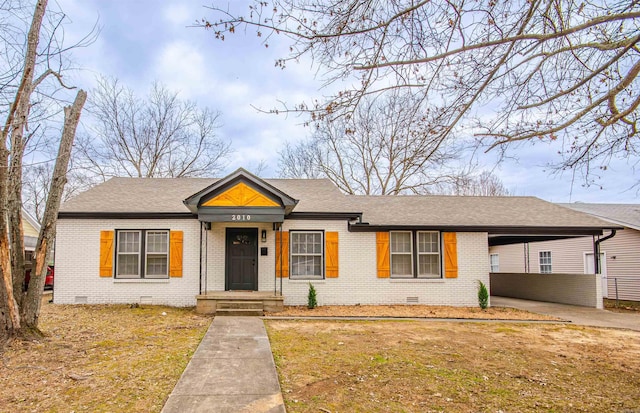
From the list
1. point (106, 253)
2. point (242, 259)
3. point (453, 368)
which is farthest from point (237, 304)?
point (453, 368)

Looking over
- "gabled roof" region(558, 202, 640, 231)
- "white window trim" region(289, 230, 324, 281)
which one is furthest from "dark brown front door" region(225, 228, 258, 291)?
"gabled roof" region(558, 202, 640, 231)

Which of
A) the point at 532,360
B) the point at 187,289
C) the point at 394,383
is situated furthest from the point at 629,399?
the point at 187,289

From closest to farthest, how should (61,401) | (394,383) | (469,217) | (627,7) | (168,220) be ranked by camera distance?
(61,401), (627,7), (394,383), (168,220), (469,217)

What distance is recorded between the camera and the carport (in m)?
13.5

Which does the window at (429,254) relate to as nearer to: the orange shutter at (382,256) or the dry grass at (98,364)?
the orange shutter at (382,256)

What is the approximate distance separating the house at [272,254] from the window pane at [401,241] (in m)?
0.03

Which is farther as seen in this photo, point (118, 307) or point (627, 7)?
point (118, 307)

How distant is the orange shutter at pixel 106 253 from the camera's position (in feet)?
40.2

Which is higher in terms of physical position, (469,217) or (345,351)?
(469,217)

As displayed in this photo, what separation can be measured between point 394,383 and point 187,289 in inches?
337

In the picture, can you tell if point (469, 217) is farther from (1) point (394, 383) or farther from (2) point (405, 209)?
(1) point (394, 383)

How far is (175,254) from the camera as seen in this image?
40.6ft

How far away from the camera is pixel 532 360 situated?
6762mm

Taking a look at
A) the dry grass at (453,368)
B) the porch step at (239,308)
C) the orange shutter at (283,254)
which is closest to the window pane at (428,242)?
the dry grass at (453,368)
